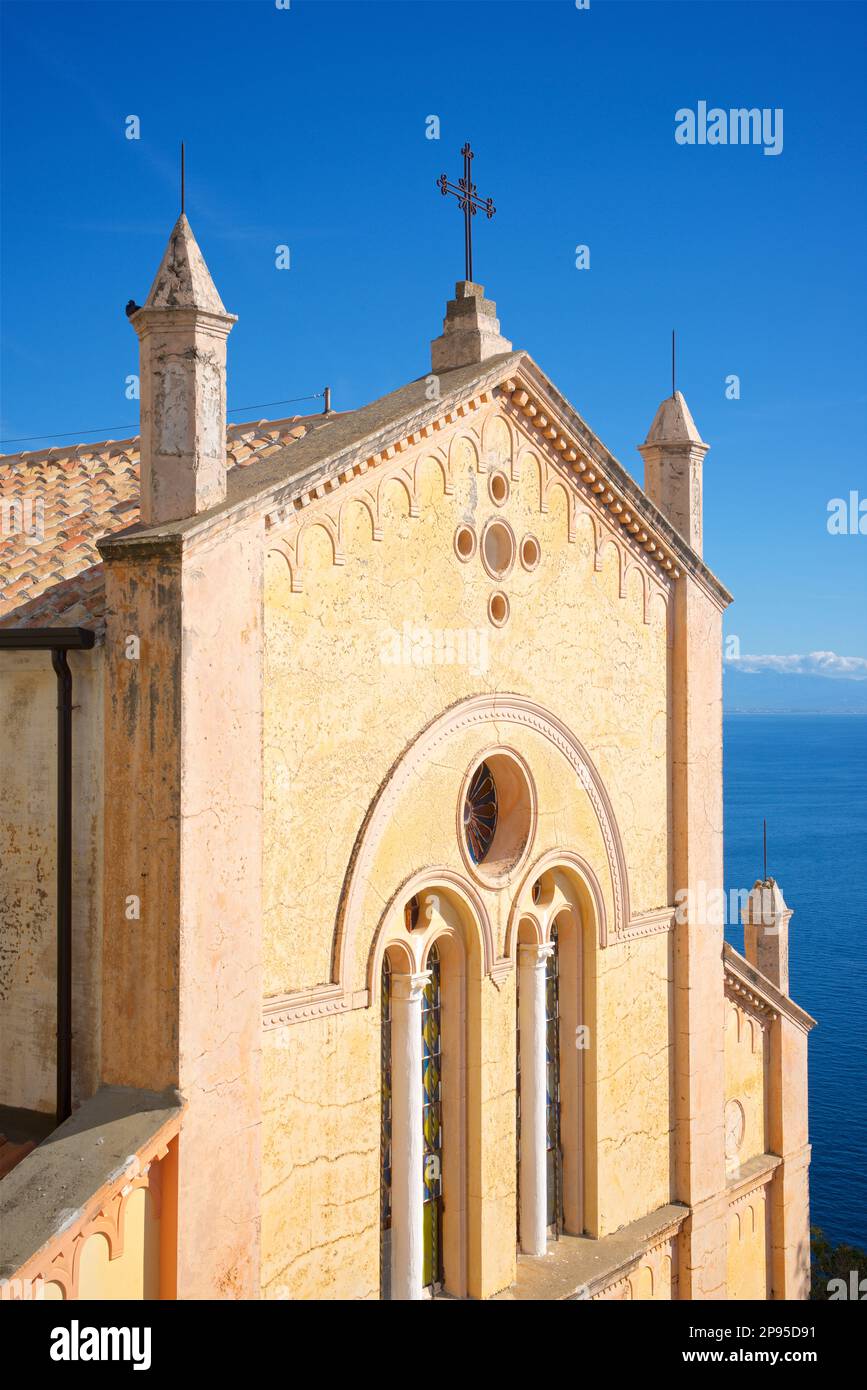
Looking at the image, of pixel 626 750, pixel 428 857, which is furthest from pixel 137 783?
pixel 626 750

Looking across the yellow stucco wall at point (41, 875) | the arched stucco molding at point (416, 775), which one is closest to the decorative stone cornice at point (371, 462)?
the yellow stucco wall at point (41, 875)

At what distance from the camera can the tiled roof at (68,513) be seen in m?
8.92

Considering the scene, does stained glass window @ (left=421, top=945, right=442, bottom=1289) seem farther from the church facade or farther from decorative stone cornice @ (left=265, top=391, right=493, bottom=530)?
decorative stone cornice @ (left=265, top=391, right=493, bottom=530)

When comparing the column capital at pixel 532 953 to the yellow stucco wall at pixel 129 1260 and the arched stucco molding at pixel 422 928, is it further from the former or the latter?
the yellow stucco wall at pixel 129 1260

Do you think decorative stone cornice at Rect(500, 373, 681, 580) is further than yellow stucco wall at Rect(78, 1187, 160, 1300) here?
Yes

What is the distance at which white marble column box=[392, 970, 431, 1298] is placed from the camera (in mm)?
10086

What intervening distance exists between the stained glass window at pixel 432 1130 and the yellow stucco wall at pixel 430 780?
1.37 ft

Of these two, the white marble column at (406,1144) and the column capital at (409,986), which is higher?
the column capital at (409,986)

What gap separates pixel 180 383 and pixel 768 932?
1137cm

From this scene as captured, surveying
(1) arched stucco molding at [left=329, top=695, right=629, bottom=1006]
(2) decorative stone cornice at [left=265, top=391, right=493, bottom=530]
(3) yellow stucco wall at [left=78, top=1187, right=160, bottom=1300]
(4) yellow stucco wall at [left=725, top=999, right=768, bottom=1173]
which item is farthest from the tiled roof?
(4) yellow stucco wall at [left=725, top=999, right=768, bottom=1173]

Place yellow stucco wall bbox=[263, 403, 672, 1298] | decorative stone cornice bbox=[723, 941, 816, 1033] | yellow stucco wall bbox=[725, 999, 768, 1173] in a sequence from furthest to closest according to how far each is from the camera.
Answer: yellow stucco wall bbox=[725, 999, 768, 1173] → decorative stone cornice bbox=[723, 941, 816, 1033] → yellow stucco wall bbox=[263, 403, 672, 1298]

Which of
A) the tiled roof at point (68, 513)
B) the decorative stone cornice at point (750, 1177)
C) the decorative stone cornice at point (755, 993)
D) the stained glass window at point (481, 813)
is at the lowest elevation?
the decorative stone cornice at point (750, 1177)

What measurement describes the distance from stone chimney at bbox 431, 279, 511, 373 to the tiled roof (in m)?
1.55
